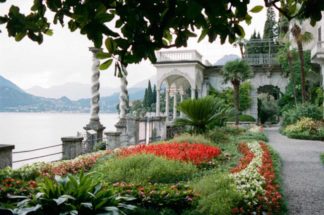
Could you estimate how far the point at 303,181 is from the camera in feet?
29.0

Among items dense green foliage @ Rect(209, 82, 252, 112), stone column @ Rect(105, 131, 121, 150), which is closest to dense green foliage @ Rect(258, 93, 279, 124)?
dense green foliage @ Rect(209, 82, 252, 112)

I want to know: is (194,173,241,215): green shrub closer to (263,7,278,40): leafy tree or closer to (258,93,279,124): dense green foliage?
(258,93,279,124): dense green foliage

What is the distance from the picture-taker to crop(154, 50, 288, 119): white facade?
2788 centimetres

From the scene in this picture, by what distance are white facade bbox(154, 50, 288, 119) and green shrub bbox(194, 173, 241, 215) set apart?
20.9m

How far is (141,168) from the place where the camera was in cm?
829

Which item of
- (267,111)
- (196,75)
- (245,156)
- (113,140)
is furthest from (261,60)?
(245,156)

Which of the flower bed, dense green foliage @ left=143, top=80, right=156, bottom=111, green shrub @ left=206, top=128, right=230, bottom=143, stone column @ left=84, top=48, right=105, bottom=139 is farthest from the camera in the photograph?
dense green foliage @ left=143, top=80, right=156, bottom=111

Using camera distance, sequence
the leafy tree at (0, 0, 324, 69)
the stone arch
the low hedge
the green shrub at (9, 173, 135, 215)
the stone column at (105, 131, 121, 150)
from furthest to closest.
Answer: the stone arch, the low hedge, the stone column at (105, 131, 121, 150), the green shrub at (9, 173, 135, 215), the leafy tree at (0, 0, 324, 69)

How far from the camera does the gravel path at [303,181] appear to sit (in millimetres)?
6718

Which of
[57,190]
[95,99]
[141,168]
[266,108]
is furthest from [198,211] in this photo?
[266,108]

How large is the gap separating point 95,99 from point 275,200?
36.2 feet

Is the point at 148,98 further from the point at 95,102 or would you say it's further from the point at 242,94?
the point at 95,102

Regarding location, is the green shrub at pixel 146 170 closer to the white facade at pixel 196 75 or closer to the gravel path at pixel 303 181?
the gravel path at pixel 303 181

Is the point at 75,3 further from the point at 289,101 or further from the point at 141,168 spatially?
the point at 289,101
